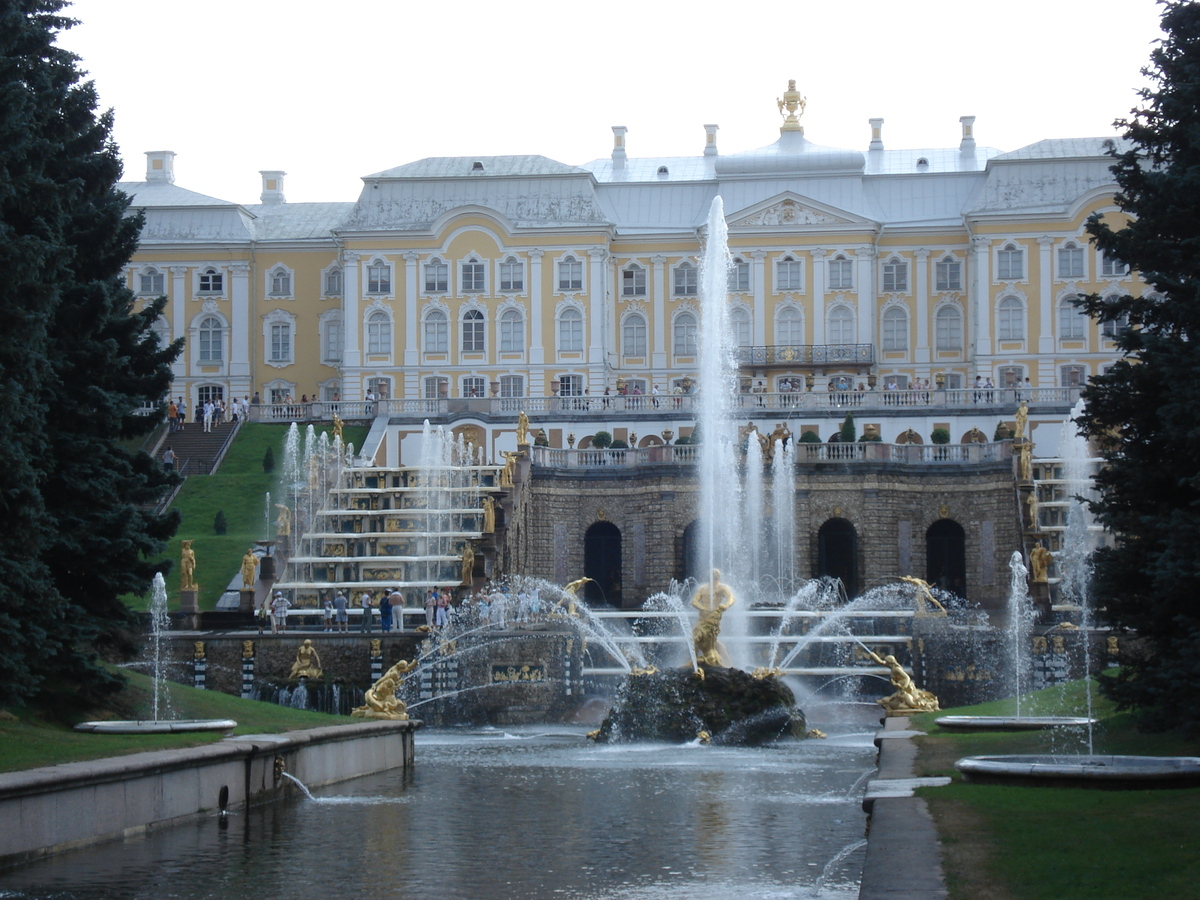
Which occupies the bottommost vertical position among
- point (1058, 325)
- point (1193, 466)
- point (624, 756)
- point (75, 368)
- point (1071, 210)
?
point (624, 756)

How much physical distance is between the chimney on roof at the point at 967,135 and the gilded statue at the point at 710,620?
2251 inches

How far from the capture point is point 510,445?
62062mm

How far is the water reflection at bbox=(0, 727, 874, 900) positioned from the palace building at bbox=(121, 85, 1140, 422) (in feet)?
166

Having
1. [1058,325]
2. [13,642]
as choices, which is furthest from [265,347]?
[13,642]

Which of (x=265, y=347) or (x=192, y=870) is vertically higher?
(x=265, y=347)

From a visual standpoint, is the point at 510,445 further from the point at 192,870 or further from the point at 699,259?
the point at 192,870

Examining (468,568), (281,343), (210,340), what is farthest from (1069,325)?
(468,568)

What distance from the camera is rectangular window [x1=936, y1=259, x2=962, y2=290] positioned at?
245 ft

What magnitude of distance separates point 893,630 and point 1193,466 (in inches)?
870

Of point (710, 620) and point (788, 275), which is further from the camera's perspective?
point (788, 275)

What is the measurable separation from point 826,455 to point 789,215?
24165mm

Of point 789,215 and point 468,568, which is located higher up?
point 789,215

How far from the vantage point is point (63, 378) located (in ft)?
74.8

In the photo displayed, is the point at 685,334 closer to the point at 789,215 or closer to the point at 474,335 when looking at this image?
the point at 789,215
